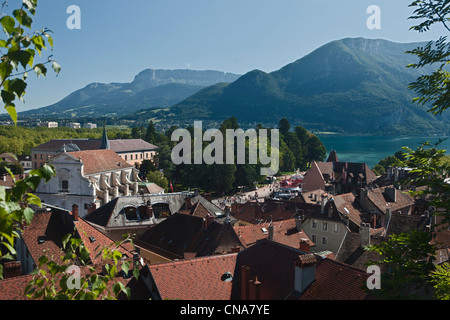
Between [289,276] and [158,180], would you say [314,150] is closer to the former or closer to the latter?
[158,180]

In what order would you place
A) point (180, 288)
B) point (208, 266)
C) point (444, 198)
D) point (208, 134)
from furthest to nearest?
1. point (208, 134)
2. point (208, 266)
3. point (180, 288)
4. point (444, 198)

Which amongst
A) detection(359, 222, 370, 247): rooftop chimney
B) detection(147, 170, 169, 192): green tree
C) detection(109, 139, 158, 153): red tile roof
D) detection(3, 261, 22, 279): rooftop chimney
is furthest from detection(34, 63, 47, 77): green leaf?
detection(109, 139, 158, 153): red tile roof

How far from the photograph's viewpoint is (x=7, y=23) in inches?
157

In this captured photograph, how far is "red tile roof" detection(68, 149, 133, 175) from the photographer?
175 feet

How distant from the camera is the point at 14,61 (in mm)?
3934

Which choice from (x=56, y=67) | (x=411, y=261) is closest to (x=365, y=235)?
(x=411, y=261)

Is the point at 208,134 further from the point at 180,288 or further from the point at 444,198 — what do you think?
the point at 444,198

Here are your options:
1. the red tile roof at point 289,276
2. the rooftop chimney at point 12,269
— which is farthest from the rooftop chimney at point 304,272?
the rooftop chimney at point 12,269

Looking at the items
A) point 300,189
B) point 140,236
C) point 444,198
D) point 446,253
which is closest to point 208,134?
point 300,189

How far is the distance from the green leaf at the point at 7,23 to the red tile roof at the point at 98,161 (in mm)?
50479

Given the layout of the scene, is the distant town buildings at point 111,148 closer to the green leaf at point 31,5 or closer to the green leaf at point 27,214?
the green leaf at point 31,5

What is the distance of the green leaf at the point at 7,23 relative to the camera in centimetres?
398
